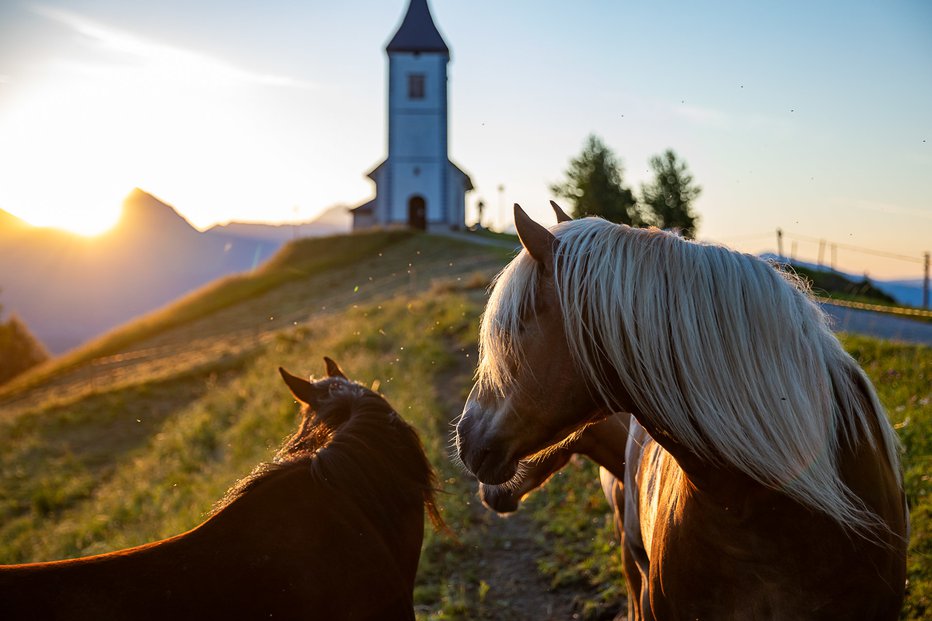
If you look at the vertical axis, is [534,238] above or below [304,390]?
above

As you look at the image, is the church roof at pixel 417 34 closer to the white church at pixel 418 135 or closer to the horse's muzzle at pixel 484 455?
the white church at pixel 418 135

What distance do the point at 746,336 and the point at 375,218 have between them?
4574 cm

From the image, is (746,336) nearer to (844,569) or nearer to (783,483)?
(783,483)

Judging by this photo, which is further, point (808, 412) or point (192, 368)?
point (192, 368)

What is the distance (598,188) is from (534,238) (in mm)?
32524

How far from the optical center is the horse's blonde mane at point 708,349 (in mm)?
2041

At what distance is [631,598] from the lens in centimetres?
421

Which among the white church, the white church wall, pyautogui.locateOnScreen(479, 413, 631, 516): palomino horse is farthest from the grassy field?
the white church

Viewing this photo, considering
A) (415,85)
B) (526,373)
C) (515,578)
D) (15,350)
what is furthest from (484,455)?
(15,350)

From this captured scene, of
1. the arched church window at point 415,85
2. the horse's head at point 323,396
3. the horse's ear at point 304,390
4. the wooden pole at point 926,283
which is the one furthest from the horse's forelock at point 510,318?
the arched church window at point 415,85

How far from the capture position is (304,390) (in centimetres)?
388

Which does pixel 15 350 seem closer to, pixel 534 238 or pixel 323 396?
pixel 323 396

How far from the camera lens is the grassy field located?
5598 mm

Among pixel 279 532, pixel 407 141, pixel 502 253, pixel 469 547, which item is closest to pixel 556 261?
pixel 279 532
